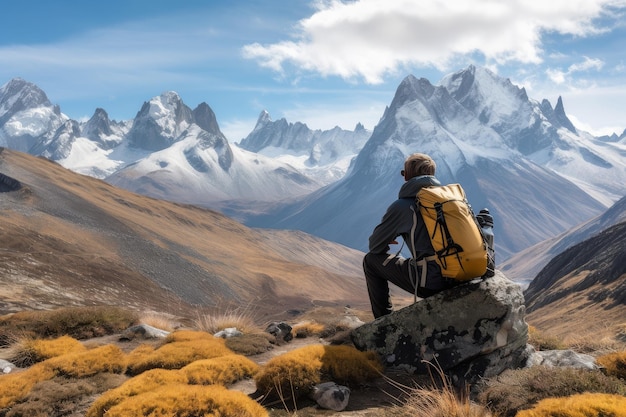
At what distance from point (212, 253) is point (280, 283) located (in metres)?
16.5

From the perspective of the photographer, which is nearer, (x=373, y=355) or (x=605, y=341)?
(x=373, y=355)

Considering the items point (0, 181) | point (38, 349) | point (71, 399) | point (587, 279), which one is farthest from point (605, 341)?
point (0, 181)

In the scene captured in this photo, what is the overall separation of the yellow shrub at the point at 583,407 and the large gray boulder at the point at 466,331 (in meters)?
2.72

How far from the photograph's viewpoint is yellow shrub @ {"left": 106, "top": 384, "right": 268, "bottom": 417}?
632 cm

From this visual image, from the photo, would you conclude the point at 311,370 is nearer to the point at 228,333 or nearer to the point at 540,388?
the point at 540,388

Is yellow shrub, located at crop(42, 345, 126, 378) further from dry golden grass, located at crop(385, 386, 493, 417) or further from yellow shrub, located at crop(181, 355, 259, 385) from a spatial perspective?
dry golden grass, located at crop(385, 386, 493, 417)

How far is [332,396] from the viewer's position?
7844mm

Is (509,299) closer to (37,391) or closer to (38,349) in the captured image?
(37,391)

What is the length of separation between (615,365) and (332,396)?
17.3ft

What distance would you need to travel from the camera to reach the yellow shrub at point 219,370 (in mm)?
8594

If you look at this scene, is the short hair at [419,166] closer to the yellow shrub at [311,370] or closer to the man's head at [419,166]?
the man's head at [419,166]

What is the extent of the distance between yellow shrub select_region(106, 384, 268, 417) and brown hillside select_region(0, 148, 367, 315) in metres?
27.4

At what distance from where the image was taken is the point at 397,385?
8.56 m

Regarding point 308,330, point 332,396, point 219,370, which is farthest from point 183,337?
point 332,396
